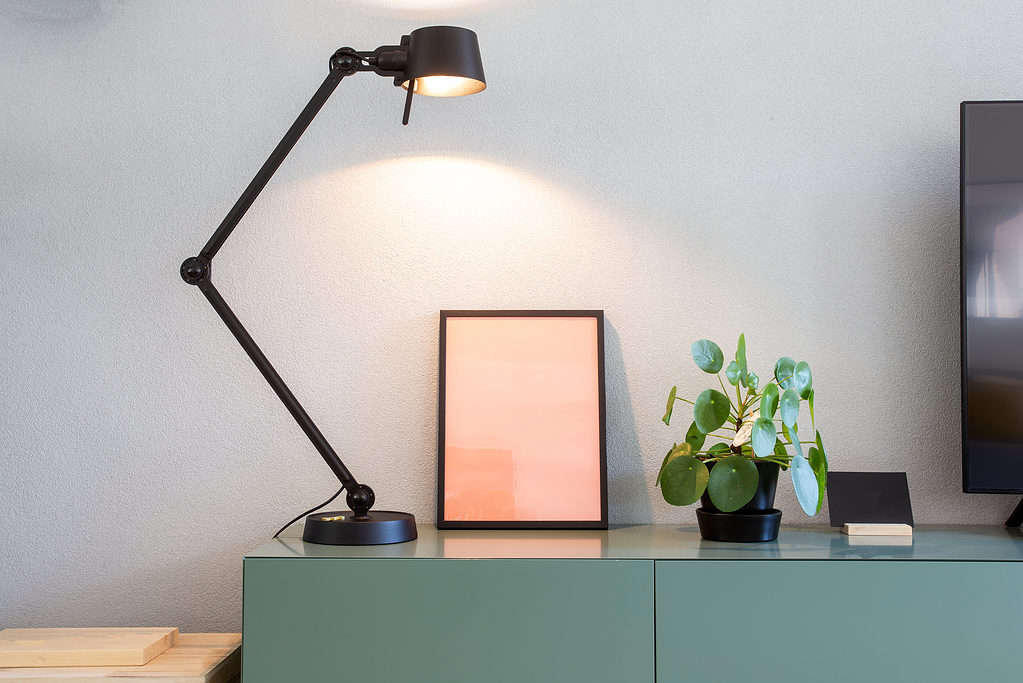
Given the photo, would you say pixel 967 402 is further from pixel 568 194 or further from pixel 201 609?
pixel 201 609

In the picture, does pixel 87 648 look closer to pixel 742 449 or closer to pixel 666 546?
pixel 666 546

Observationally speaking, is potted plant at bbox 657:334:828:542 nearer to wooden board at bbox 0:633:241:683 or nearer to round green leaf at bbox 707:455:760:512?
round green leaf at bbox 707:455:760:512

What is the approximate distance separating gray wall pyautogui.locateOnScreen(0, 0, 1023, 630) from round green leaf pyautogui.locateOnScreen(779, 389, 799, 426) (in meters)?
0.32

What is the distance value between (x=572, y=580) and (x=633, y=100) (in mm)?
929

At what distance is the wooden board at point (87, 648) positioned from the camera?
140 cm

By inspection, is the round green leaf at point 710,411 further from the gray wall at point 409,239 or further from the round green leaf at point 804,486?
the gray wall at point 409,239

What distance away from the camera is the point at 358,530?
1.43 meters

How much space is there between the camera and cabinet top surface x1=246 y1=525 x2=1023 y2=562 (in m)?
1.34

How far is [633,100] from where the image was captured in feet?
5.73

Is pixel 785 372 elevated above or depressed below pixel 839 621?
above

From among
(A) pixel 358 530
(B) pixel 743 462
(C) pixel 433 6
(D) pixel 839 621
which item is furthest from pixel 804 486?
(C) pixel 433 6

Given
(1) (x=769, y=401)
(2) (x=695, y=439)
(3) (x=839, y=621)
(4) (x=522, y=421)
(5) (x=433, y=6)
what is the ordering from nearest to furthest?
(3) (x=839, y=621)
(1) (x=769, y=401)
(2) (x=695, y=439)
(4) (x=522, y=421)
(5) (x=433, y=6)

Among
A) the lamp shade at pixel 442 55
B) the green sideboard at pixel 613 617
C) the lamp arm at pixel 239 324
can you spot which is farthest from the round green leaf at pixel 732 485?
the lamp shade at pixel 442 55

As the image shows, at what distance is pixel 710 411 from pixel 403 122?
0.67m
